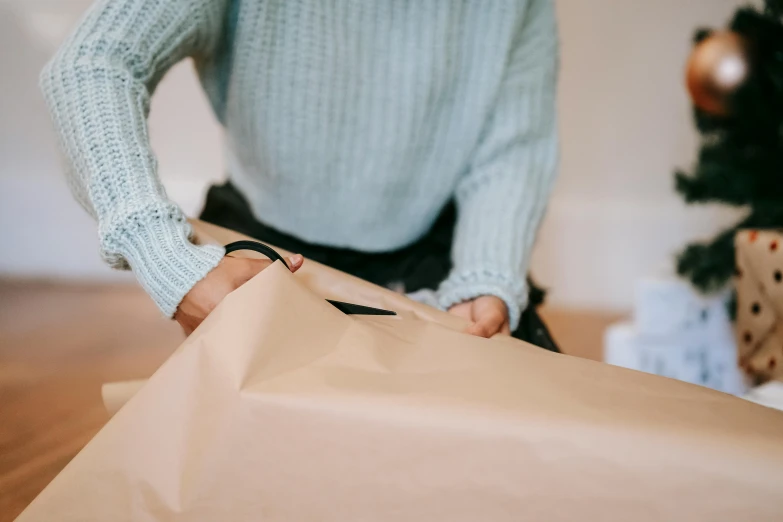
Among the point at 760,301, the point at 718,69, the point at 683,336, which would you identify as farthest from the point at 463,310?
the point at 683,336

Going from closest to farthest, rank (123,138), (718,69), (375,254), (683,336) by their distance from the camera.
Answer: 1. (123,138)
2. (375,254)
3. (718,69)
4. (683,336)

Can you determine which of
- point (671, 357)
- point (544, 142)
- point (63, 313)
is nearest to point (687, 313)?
point (671, 357)

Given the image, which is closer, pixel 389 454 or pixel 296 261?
pixel 389 454

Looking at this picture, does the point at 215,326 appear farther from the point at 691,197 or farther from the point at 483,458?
the point at 691,197

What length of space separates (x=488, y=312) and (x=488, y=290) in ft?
0.11

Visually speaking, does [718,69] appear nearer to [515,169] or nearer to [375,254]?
[515,169]

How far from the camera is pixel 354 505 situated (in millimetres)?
281

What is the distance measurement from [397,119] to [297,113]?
11cm

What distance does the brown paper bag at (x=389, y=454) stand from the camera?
271 mm

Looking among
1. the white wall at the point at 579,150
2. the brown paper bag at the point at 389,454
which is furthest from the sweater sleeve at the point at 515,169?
the white wall at the point at 579,150

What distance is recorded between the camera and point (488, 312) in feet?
1.59

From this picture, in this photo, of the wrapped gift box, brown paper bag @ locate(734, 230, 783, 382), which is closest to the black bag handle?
brown paper bag @ locate(734, 230, 783, 382)

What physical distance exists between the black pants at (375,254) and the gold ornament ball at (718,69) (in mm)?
501

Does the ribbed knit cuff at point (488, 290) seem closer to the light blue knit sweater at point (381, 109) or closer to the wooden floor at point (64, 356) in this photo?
the light blue knit sweater at point (381, 109)
